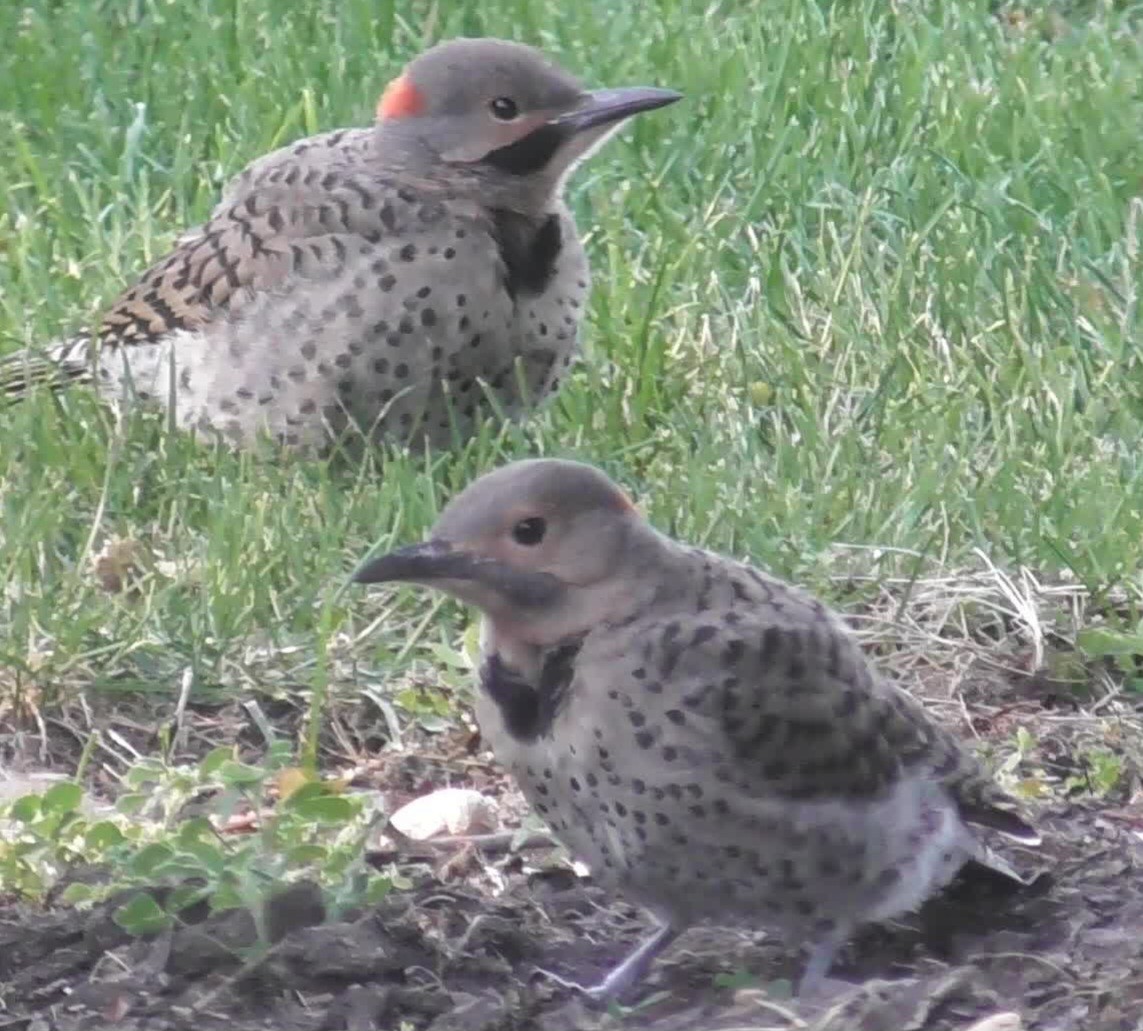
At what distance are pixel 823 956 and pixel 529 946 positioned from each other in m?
0.46

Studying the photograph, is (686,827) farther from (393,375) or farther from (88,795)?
(393,375)

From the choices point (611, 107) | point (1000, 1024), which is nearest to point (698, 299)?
point (611, 107)

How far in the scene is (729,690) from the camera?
431 centimetres

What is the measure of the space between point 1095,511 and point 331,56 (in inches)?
139

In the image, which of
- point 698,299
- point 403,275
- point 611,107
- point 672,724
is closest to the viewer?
point 672,724

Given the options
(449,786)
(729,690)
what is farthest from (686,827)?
(449,786)

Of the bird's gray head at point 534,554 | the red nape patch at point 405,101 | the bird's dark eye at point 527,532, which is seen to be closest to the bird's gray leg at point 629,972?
the bird's gray head at point 534,554

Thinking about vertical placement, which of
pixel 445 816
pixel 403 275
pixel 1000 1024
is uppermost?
pixel 403 275

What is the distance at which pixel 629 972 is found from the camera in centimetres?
441

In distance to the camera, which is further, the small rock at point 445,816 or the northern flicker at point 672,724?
the small rock at point 445,816

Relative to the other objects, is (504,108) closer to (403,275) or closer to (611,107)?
(611,107)

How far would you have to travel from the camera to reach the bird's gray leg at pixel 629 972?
4.35 m

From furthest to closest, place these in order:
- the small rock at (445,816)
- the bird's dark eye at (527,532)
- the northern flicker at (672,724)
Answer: the small rock at (445,816), the bird's dark eye at (527,532), the northern flicker at (672,724)

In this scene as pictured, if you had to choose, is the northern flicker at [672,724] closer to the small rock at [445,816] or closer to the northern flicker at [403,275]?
the small rock at [445,816]
